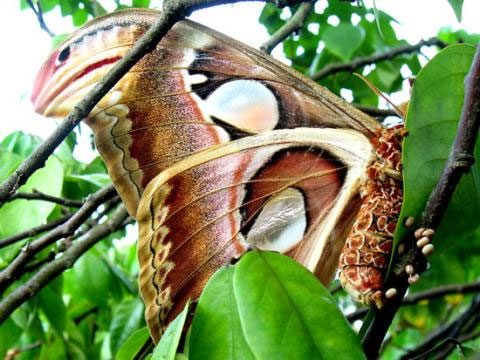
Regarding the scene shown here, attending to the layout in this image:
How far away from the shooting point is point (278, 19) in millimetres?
2484

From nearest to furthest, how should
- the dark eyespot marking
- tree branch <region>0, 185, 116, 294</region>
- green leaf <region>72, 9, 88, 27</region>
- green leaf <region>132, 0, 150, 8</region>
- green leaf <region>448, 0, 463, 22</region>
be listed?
green leaf <region>448, 0, 463, 22</region>
the dark eyespot marking
tree branch <region>0, 185, 116, 294</region>
green leaf <region>132, 0, 150, 8</region>
green leaf <region>72, 9, 88, 27</region>

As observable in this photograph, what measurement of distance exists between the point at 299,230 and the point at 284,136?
168mm

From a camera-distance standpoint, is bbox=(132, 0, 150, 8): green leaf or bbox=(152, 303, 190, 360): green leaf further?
bbox=(132, 0, 150, 8): green leaf

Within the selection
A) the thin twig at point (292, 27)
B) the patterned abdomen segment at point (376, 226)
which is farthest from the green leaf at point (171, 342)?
the thin twig at point (292, 27)

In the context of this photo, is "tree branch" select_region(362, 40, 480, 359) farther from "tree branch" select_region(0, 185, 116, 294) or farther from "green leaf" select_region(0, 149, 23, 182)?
"green leaf" select_region(0, 149, 23, 182)

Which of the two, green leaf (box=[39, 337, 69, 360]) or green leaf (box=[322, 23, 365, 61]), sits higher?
green leaf (box=[322, 23, 365, 61])

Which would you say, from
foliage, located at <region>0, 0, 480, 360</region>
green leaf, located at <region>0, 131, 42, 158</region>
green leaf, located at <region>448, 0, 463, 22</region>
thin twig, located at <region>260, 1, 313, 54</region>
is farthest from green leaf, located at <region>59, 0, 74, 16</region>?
green leaf, located at <region>448, 0, 463, 22</region>

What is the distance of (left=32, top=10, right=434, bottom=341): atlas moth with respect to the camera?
1.23 metres

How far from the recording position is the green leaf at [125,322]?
2148 millimetres

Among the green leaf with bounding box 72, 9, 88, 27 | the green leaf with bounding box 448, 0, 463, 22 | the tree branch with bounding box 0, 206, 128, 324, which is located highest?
the green leaf with bounding box 72, 9, 88, 27

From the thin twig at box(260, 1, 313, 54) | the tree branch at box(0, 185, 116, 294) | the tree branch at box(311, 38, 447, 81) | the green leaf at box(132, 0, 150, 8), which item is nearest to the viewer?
the tree branch at box(0, 185, 116, 294)

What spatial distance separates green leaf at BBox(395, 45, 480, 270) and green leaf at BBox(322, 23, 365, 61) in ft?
3.39

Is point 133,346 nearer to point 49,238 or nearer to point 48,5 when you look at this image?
point 49,238

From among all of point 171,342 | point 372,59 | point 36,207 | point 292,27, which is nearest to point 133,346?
point 171,342
